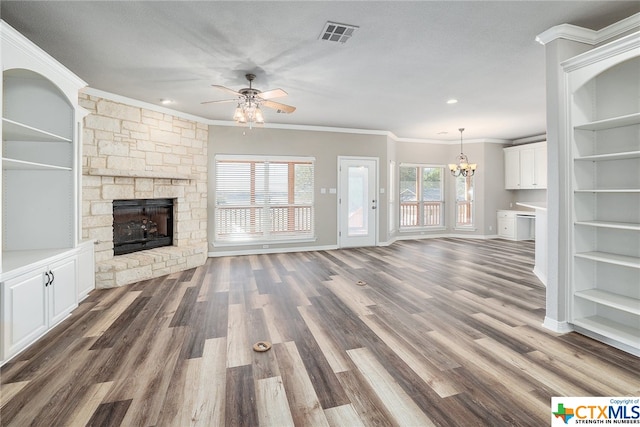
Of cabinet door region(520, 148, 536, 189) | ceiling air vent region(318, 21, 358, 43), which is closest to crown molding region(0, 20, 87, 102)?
ceiling air vent region(318, 21, 358, 43)

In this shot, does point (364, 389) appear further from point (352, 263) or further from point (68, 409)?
point (352, 263)

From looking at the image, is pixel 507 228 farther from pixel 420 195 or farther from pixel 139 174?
pixel 139 174

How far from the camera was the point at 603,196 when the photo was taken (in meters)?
2.74

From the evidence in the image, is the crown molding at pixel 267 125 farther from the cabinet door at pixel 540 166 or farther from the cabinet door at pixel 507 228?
the cabinet door at pixel 507 228

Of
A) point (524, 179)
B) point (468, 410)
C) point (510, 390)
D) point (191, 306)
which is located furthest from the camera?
point (524, 179)

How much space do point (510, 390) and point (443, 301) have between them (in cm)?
160

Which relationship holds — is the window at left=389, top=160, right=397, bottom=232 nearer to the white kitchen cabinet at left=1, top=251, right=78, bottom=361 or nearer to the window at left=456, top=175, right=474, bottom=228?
the window at left=456, top=175, right=474, bottom=228

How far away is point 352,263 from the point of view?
5465mm

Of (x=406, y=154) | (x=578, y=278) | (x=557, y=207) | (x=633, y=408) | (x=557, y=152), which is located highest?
(x=406, y=154)

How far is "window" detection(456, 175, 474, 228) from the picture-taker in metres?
8.55

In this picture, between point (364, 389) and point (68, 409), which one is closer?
point (68, 409)

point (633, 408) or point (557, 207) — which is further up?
point (557, 207)

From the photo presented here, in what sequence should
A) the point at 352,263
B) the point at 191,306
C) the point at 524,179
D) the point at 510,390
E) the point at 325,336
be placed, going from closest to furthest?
1. the point at 510,390
2. the point at 325,336
3. the point at 191,306
4. the point at 352,263
5. the point at 524,179

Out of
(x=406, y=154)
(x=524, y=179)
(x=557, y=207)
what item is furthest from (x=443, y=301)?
(x=524, y=179)
